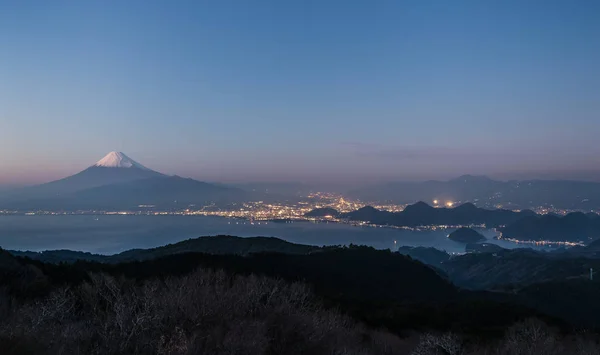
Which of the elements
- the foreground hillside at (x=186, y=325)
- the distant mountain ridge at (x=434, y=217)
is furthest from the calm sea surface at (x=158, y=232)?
the foreground hillside at (x=186, y=325)

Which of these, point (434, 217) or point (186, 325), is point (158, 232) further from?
point (186, 325)

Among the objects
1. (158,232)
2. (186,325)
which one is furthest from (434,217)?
(186,325)

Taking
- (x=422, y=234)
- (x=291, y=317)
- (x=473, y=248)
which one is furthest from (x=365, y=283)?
(x=422, y=234)

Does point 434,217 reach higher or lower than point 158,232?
higher

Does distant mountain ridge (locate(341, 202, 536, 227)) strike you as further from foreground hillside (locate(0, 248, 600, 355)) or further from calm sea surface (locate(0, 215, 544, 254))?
foreground hillside (locate(0, 248, 600, 355))

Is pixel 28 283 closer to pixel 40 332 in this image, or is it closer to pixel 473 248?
pixel 40 332

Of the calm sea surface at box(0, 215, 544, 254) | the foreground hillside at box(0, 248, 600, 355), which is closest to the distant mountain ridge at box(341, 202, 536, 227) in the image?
the calm sea surface at box(0, 215, 544, 254)

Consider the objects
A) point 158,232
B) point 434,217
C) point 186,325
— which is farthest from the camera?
point 434,217

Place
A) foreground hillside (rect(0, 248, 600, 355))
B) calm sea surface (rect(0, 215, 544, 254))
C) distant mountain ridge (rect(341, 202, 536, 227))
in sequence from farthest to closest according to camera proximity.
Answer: distant mountain ridge (rect(341, 202, 536, 227))
calm sea surface (rect(0, 215, 544, 254))
foreground hillside (rect(0, 248, 600, 355))

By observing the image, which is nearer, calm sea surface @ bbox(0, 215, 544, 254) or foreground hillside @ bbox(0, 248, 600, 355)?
foreground hillside @ bbox(0, 248, 600, 355)

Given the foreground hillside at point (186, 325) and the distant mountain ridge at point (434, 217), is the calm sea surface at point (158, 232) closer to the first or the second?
the distant mountain ridge at point (434, 217)
